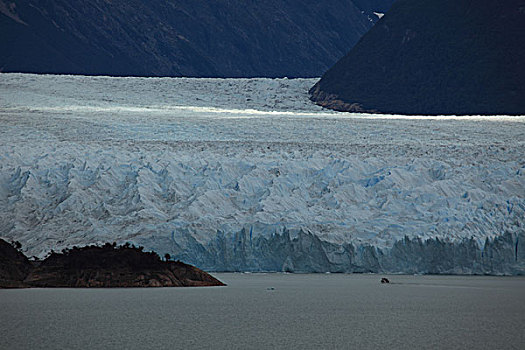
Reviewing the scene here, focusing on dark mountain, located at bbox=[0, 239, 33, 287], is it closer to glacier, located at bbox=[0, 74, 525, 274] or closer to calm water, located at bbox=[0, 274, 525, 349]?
calm water, located at bbox=[0, 274, 525, 349]

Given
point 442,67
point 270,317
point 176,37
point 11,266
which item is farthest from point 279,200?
point 176,37

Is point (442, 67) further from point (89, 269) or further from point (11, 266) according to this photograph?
point (11, 266)

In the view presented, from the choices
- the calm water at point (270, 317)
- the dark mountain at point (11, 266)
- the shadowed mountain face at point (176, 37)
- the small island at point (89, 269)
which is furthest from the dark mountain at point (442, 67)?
the shadowed mountain face at point (176, 37)

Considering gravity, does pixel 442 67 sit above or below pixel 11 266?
above

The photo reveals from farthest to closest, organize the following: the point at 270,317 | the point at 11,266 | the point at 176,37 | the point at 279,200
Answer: the point at 176,37 < the point at 279,200 < the point at 11,266 < the point at 270,317

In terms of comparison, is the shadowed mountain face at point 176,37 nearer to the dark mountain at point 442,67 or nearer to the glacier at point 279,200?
the dark mountain at point 442,67

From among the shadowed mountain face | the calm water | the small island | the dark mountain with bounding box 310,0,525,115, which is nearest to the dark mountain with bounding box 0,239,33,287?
the small island
